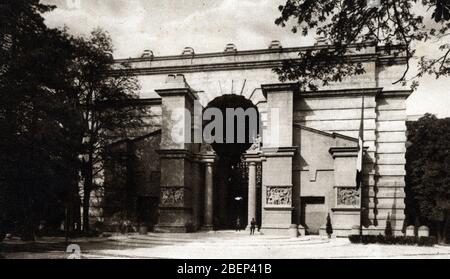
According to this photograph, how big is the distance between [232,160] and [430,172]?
1432cm

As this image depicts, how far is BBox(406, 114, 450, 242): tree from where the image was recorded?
30.6m

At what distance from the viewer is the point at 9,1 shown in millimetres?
16750

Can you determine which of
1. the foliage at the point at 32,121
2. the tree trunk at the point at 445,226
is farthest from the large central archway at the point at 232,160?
the tree trunk at the point at 445,226

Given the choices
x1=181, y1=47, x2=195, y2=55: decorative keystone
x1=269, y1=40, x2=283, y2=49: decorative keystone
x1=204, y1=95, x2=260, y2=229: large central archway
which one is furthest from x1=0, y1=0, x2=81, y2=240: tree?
x1=269, y1=40, x2=283, y2=49: decorative keystone

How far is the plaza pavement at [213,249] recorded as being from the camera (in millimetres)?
16859

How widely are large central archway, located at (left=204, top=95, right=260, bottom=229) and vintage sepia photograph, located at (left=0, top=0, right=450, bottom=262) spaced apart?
0.13 metres

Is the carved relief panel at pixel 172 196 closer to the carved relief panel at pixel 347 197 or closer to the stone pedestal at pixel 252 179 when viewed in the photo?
the stone pedestal at pixel 252 179

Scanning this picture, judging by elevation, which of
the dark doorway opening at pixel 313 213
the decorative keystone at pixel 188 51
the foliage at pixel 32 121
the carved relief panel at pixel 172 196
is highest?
the decorative keystone at pixel 188 51

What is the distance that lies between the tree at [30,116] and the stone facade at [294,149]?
9.07m

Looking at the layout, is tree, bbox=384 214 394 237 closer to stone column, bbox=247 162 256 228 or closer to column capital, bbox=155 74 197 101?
stone column, bbox=247 162 256 228

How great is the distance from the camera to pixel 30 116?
1783 centimetres
